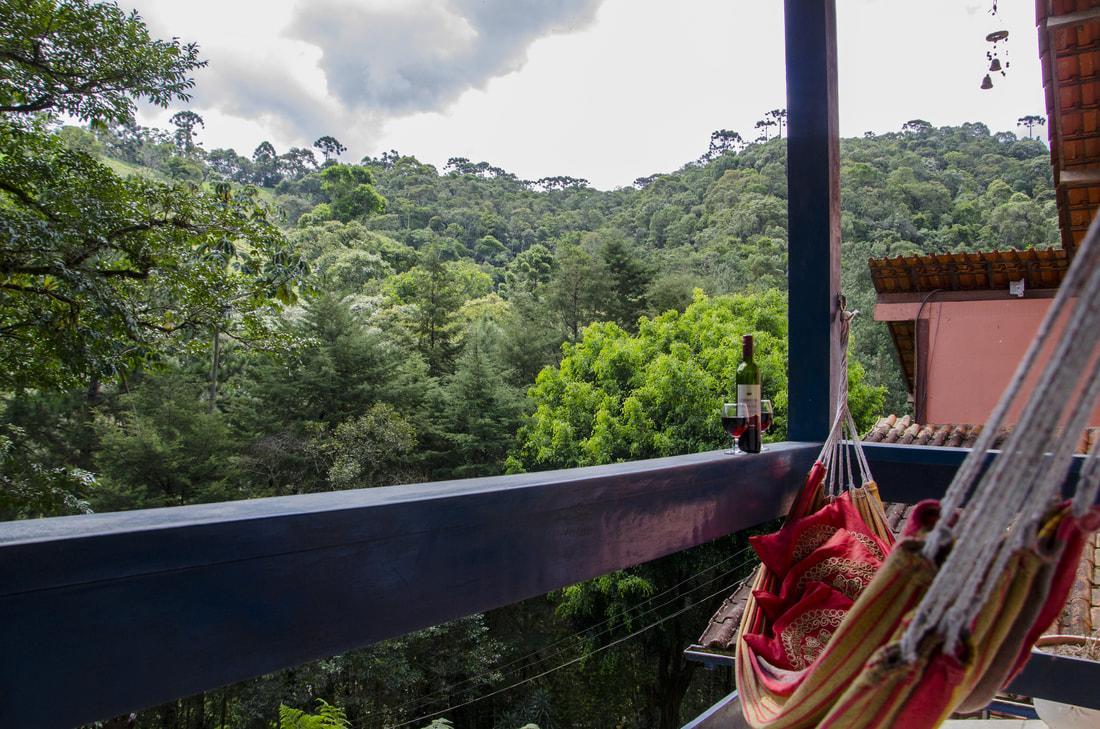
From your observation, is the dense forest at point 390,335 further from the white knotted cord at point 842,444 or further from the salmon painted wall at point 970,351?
the white knotted cord at point 842,444

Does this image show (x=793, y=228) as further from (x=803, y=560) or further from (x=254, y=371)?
(x=254, y=371)

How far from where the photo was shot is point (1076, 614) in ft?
8.91

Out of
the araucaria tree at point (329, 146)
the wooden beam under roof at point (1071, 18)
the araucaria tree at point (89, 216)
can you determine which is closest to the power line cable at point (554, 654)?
the araucaria tree at point (89, 216)

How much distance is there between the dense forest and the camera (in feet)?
16.5

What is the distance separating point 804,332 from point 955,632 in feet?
3.26

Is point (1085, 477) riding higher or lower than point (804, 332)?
lower

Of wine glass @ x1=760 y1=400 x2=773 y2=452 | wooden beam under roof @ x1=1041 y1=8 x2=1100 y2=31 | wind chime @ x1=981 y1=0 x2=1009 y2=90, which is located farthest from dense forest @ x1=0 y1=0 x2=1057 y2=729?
wine glass @ x1=760 y1=400 x2=773 y2=452

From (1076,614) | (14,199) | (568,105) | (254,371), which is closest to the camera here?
(1076,614)

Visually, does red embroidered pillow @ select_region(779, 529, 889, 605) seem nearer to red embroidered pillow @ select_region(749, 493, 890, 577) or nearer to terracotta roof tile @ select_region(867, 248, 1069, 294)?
red embroidered pillow @ select_region(749, 493, 890, 577)

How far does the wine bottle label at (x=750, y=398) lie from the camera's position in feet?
4.11

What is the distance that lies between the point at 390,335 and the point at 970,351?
39.2 feet

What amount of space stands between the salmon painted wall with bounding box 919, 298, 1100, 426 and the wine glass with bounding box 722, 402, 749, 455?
4.83 meters

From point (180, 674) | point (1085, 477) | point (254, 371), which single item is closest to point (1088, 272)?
point (1085, 477)

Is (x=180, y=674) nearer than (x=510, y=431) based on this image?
Yes
